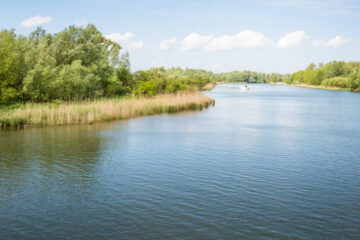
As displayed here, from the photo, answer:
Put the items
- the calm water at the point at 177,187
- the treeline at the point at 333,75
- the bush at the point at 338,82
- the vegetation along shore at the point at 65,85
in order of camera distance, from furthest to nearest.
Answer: the treeline at the point at 333,75 < the bush at the point at 338,82 < the vegetation along shore at the point at 65,85 < the calm water at the point at 177,187

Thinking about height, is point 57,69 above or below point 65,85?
above

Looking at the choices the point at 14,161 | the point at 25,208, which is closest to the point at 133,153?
the point at 14,161

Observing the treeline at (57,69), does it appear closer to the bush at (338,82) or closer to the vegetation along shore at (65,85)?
the vegetation along shore at (65,85)

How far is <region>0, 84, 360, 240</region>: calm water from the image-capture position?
763cm

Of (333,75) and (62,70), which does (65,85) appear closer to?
(62,70)

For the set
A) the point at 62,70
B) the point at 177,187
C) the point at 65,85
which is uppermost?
the point at 62,70

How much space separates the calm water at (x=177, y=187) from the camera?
25.0ft

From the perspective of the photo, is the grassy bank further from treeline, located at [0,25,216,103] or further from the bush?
the bush

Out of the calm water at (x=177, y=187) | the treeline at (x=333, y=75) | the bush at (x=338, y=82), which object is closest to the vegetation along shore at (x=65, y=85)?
the calm water at (x=177, y=187)

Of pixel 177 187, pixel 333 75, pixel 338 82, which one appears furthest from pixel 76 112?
pixel 333 75


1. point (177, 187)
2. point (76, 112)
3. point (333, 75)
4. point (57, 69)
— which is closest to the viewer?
point (177, 187)

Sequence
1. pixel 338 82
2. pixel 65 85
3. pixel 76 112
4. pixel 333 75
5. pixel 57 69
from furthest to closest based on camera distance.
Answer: pixel 333 75 → pixel 338 82 → pixel 57 69 → pixel 65 85 → pixel 76 112

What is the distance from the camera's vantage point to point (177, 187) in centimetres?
1046

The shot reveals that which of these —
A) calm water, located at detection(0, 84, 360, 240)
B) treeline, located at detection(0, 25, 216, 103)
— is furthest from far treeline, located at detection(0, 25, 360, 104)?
calm water, located at detection(0, 84, 360, 240)
